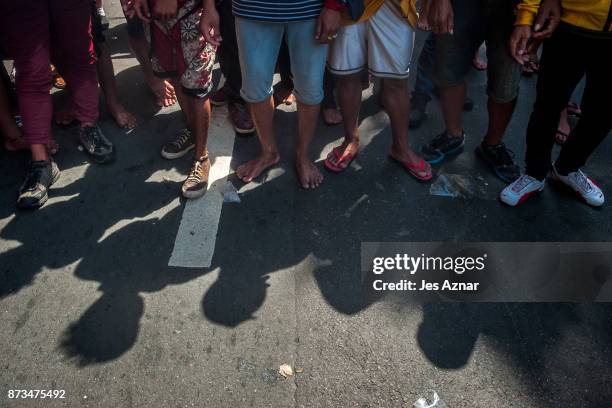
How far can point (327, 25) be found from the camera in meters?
2.39

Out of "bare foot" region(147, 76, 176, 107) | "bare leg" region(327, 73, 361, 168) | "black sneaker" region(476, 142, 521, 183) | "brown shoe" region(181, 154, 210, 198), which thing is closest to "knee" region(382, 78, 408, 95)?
"bare leg" region(327, 73, 361, 168)

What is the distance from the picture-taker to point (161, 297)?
249 cm

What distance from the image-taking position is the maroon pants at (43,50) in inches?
109

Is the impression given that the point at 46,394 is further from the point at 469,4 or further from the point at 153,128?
the point at 469,4

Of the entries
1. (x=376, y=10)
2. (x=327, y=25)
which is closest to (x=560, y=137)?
(x=376, y=10)

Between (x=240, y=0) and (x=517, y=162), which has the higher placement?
(x=240, y=0)

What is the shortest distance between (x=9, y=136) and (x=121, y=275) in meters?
1.60

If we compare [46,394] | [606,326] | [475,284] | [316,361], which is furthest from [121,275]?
[606,326]

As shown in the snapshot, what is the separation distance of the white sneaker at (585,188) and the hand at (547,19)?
39.6 inches

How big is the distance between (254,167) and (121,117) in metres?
1.26

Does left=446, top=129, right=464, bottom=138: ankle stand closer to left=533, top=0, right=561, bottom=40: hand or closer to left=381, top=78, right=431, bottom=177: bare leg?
left=381, top=78, right=431, bottom=177: bare leg

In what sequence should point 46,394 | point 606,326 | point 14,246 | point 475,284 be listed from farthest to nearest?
point 14,246, point 475,284, point 606,326, point 46,394

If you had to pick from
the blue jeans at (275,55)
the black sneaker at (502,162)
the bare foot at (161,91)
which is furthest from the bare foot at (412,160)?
the bare foot at (161,91)

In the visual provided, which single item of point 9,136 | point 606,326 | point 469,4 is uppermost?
point 469,4
